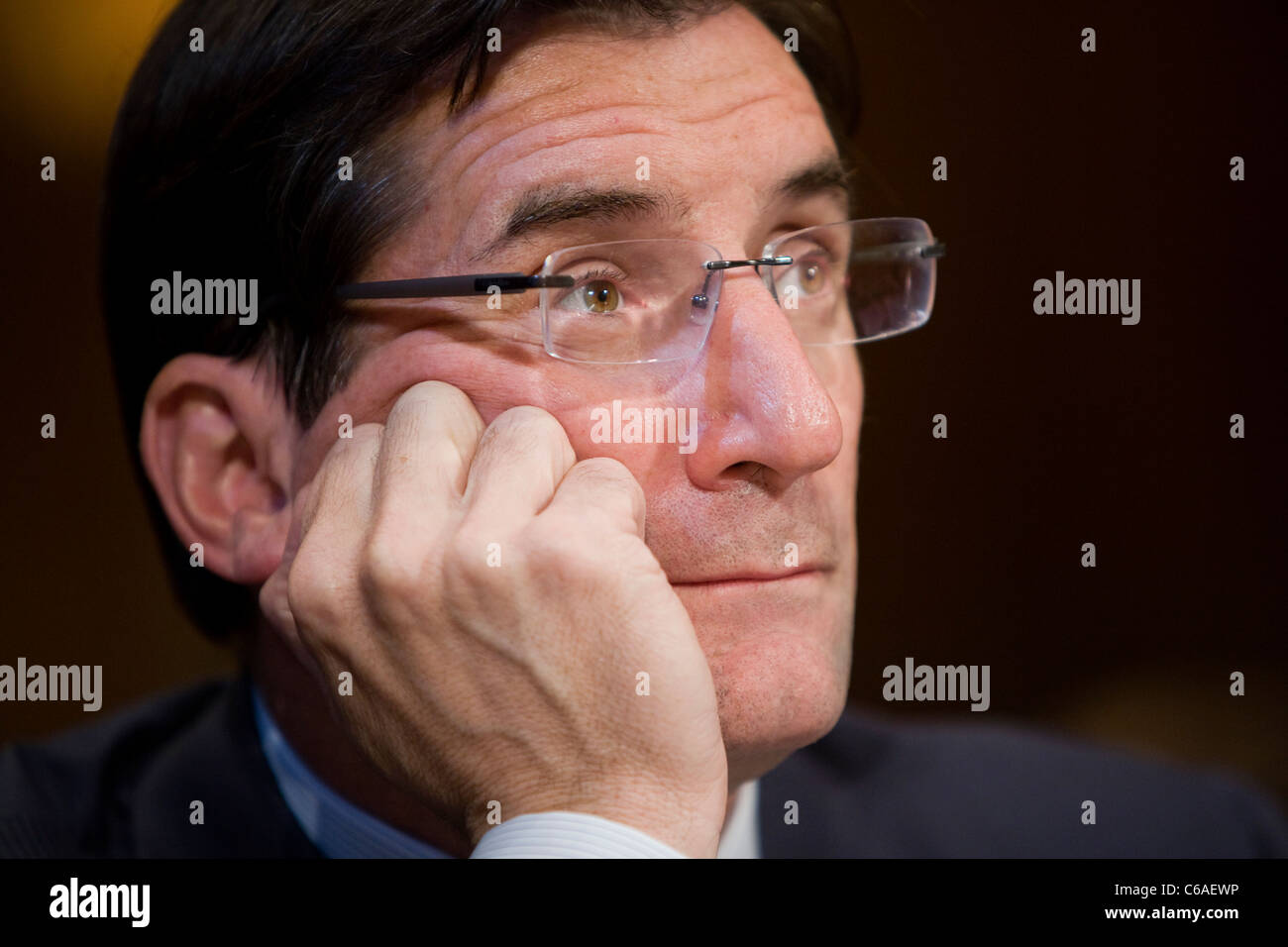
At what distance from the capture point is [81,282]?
1.94 metres

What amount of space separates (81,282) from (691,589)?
1311 millimetres

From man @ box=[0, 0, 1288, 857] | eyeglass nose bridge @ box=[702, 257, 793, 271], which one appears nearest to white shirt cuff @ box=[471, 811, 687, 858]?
man @ box=[0, 0, 1288, 857]

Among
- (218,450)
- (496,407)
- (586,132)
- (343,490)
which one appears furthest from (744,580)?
(218,450)

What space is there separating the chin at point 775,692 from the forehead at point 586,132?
61 cm

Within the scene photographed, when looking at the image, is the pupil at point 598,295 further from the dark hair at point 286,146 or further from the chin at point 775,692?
the chin at point 775,692

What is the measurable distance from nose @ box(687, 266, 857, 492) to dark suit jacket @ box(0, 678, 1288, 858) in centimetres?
84

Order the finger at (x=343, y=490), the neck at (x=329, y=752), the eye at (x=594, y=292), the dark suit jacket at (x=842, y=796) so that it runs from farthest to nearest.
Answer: the dark suit jacket at (x=842, y=796), the neck at (x=329, y=752), the eye at (x=594, y=292), the finger at (x=343, y=490)

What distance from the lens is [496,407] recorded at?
144cm

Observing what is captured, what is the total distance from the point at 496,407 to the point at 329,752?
65 cm

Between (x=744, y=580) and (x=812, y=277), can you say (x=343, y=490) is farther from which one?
(x=812, y=277)

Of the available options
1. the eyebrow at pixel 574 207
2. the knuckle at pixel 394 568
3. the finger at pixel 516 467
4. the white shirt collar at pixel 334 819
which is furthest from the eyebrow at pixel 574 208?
the white shirt collar at pixel 334 819

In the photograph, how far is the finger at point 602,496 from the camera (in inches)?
49.5
